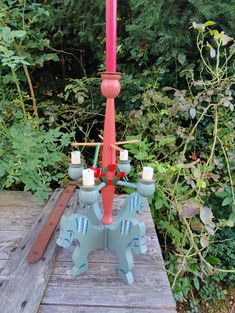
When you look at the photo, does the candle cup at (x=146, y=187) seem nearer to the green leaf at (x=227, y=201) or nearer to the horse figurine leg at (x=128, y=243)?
the horse figurine leg at (x=128, y=243)

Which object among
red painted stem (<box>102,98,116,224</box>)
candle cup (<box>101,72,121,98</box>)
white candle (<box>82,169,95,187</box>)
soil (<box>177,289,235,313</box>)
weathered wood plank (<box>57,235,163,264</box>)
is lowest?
soil (<box>177,289,235,313</box>)

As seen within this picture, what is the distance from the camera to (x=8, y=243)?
2.89ft

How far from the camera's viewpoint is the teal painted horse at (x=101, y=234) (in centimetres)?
69

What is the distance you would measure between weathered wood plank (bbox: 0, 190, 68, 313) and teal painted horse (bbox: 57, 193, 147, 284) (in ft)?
0.31

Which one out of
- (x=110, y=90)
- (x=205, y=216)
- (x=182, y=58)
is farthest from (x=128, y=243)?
(x=182, y=58)

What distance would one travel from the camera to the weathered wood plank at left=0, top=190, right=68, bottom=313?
617 mm

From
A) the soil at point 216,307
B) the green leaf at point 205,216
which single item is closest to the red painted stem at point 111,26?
the green leaf at point 205,216

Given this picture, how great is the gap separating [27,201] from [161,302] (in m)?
0.77

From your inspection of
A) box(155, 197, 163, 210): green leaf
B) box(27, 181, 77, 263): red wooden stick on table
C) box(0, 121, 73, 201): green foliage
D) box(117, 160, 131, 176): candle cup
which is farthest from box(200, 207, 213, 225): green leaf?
box(0, 121, 73, 201): green foliage

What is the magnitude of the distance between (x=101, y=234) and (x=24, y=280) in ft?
0.78

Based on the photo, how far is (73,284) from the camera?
0.70 meters

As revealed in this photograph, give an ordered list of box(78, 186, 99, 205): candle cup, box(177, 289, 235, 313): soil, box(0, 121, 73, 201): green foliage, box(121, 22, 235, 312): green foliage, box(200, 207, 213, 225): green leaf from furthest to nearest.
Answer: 1. box(177, 289, 235, 313): soil
2. box(121, 22, 235, 312): green foliage
3. box(0, 121, 73, 201): green foliage
4. box(200, 207, 213, 225): green leaf
5. box(78, 186, 99, 205): candle cup

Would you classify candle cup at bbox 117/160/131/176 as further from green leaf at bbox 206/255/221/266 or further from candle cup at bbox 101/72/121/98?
green leaf at bbox 206/255/221/266

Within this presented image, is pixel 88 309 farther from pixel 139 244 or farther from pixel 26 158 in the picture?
pixel 26 158
